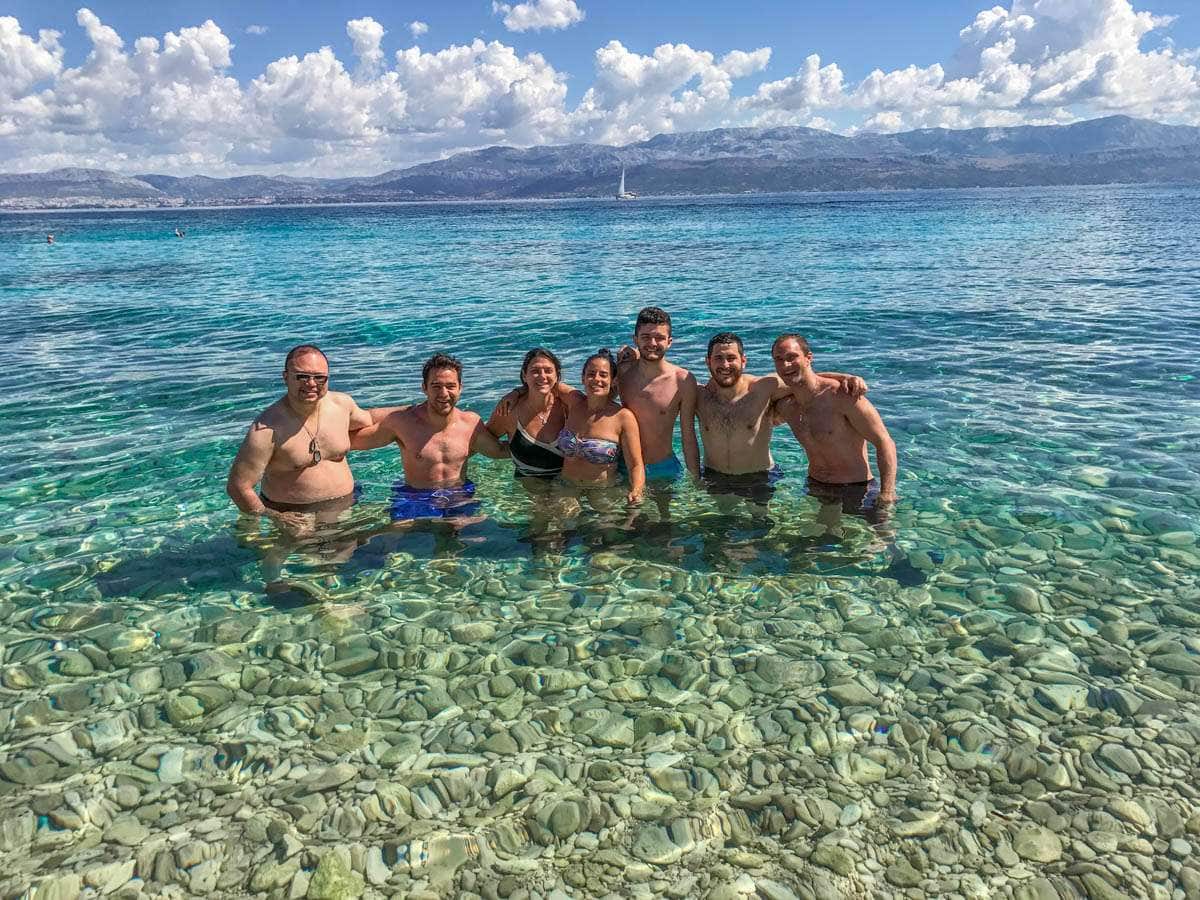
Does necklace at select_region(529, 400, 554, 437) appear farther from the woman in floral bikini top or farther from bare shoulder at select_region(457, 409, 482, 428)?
bare shoulder at select_region(457, 409, 482, 428)

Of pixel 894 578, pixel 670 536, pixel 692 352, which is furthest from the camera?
pixel 692 352

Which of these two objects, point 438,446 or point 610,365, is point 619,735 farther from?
point 438,446

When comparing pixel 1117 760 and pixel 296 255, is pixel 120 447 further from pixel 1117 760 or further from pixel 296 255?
pixel 296 255

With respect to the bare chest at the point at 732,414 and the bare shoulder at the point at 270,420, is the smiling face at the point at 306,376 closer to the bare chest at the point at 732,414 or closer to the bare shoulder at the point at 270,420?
the bare shoulder at the point at 270,420

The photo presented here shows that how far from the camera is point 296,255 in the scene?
145 ft

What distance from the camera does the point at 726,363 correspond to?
6828mm

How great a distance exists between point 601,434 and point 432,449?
156cm

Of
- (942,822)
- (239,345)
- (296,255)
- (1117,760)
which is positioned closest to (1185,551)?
(1117,760)

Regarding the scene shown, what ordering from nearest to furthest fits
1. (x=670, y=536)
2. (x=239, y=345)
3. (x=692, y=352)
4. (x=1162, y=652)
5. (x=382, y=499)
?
1. (x=1162, y=652)
2. (x=670, y=536)
3. (x=382, y=499)
4. (x=692, y=352)
5. (x=239, y=345)

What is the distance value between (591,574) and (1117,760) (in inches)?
136

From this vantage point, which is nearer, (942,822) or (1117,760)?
(942,822)

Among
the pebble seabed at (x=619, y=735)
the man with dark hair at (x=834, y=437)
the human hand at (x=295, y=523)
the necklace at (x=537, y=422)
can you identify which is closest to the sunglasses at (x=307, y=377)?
the human hand at (x=295, y=523)

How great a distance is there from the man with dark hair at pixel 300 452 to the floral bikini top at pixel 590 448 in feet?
5.99

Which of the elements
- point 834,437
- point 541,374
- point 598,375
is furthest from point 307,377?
point 834,437
